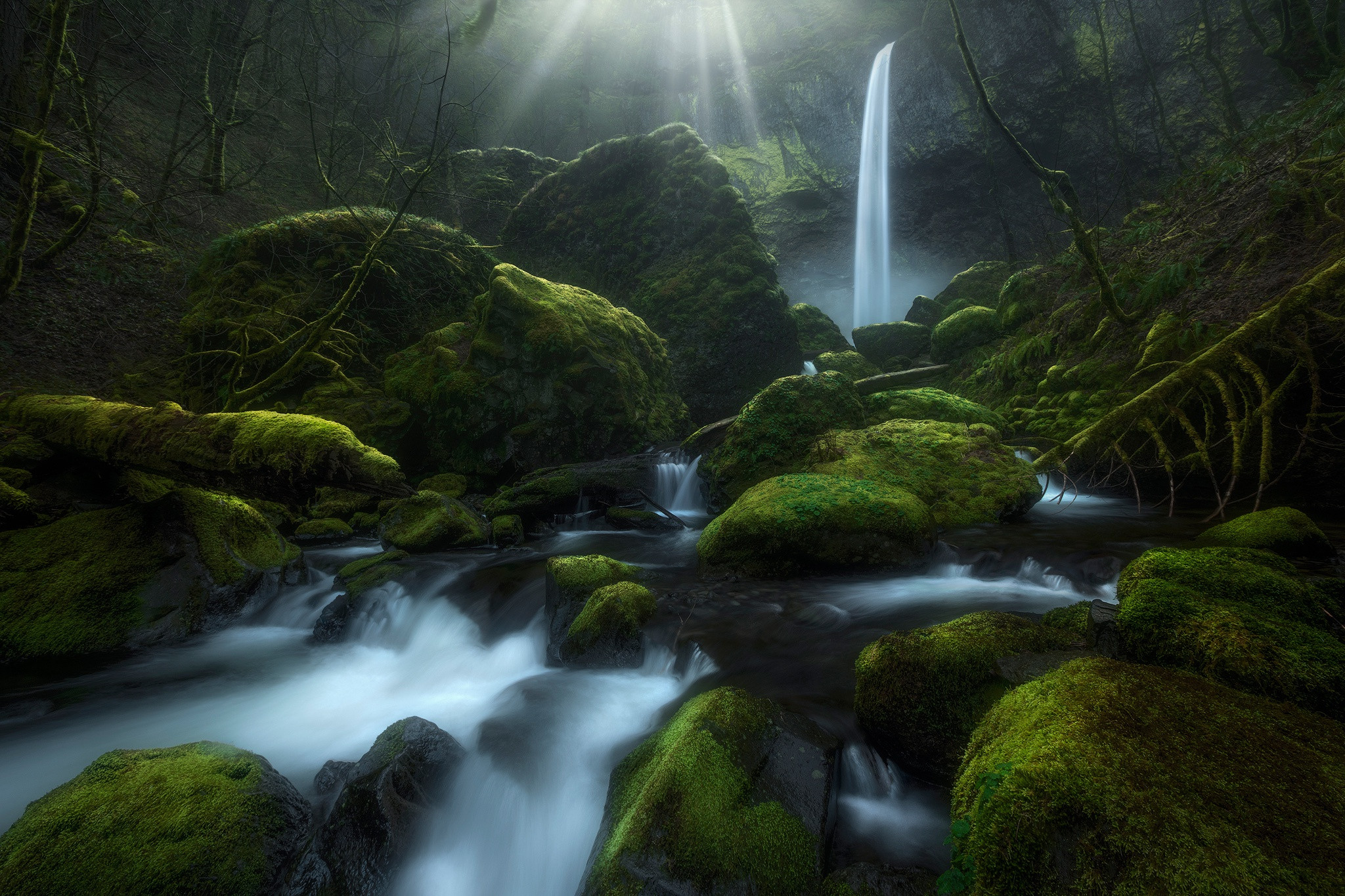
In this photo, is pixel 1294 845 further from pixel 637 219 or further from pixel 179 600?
pixel 637 219

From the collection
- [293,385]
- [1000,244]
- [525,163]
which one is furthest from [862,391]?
[1000,244]

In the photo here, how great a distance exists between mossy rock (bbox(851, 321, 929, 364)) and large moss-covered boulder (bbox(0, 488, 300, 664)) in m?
18.2

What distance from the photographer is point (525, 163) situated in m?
22.1

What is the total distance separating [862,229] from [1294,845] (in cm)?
3606

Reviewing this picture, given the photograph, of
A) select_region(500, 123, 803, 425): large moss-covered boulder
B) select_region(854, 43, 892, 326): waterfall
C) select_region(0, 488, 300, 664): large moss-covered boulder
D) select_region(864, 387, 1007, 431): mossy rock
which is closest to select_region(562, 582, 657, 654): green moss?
select_region(0, 488, 300, 664): large moss-covered boulder

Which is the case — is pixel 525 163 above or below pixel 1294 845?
above

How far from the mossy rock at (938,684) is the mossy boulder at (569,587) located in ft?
7.36

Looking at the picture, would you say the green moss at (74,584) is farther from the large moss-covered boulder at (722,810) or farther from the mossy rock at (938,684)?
the mossy rock at (938,684)

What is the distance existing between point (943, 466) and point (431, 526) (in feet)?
23.8

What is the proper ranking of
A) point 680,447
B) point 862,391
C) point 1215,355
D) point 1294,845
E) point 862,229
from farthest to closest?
point 862,229 < point 862,391 < point 680,447 < point 1215,355 < point 1294,845

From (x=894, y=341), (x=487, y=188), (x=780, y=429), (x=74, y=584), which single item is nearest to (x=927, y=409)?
(x=780, y=429)

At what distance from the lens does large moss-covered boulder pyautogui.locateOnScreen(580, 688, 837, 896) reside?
1992mm

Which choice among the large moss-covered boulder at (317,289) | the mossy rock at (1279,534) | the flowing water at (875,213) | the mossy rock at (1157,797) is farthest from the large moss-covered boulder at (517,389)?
the flowing water at (875,213)

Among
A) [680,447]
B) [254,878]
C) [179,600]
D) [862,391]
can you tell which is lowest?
[254,878]
